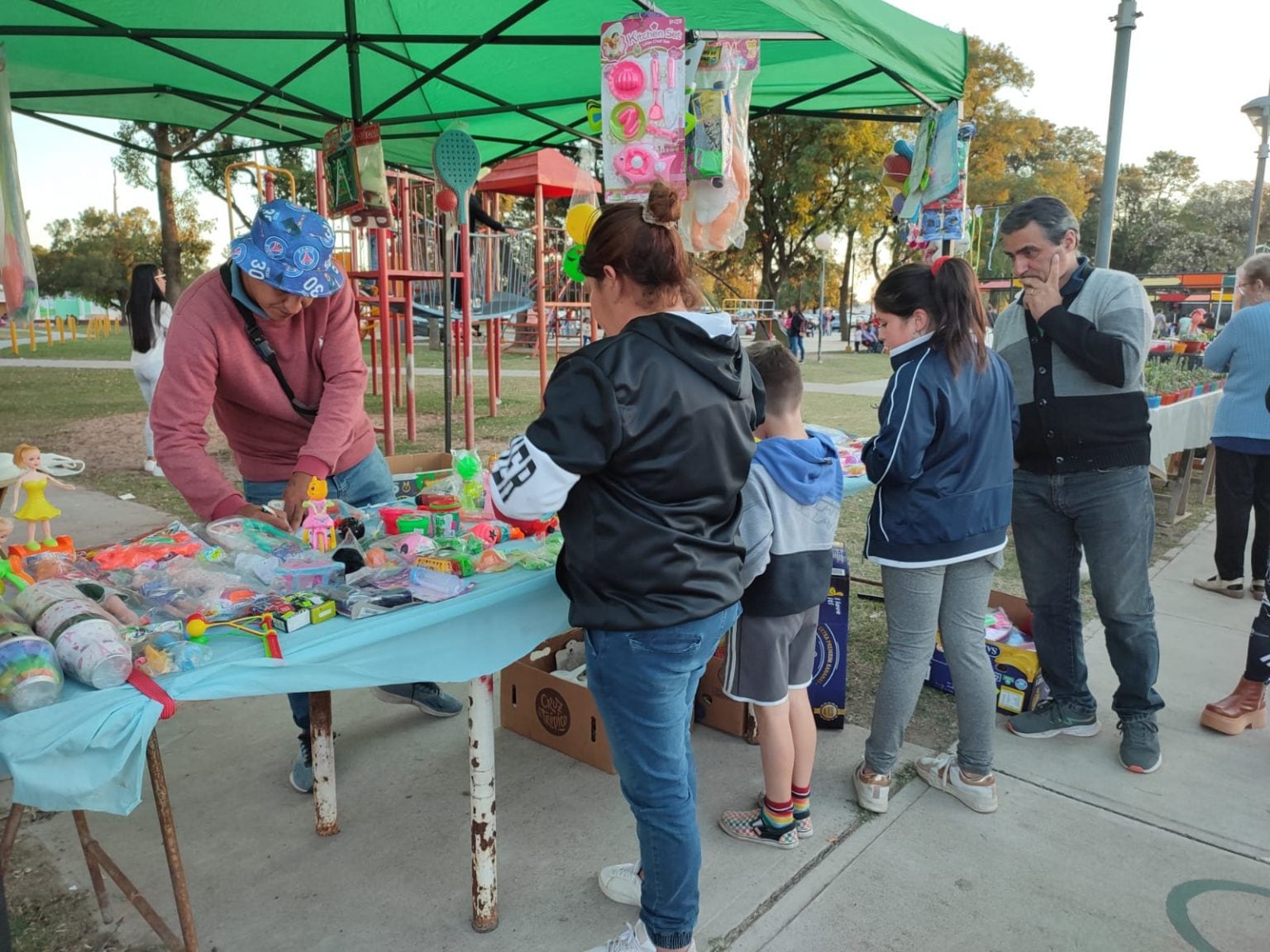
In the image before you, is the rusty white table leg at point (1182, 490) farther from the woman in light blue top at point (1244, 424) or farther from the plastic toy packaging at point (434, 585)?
the plastic toy packaging at point (434, 585)

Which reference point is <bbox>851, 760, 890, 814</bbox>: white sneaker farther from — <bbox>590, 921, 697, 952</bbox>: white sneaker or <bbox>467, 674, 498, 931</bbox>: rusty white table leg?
<bbox>467, 674, 498, 931</bbox>: rusty white table leg

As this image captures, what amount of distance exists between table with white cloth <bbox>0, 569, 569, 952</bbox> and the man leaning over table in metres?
0.68

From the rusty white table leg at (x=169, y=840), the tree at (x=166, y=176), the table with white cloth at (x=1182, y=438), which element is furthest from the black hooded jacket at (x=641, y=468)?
the tree at (x=166, y=176)

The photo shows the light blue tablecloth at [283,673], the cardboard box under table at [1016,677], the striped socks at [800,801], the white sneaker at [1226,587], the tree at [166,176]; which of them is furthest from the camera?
the tree at [166,176]

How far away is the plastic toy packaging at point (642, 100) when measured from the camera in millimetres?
2715

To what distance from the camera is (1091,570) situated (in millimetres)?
2877

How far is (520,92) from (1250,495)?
4.88 m

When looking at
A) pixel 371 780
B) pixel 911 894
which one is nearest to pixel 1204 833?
pixel 911 894

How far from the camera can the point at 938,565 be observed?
8.04 feet

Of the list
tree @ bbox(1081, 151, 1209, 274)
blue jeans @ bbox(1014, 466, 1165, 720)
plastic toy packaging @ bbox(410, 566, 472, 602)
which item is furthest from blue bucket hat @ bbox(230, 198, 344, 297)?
tree @ bbox(1081, 151, 1209, 274)

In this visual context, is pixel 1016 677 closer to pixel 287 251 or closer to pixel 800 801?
pixel 800 801

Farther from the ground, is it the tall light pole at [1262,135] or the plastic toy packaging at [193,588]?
the tall light pole at [1262,135]

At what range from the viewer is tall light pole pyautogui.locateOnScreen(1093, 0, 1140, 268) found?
5031 mm

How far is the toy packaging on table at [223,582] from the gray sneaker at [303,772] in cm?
83
